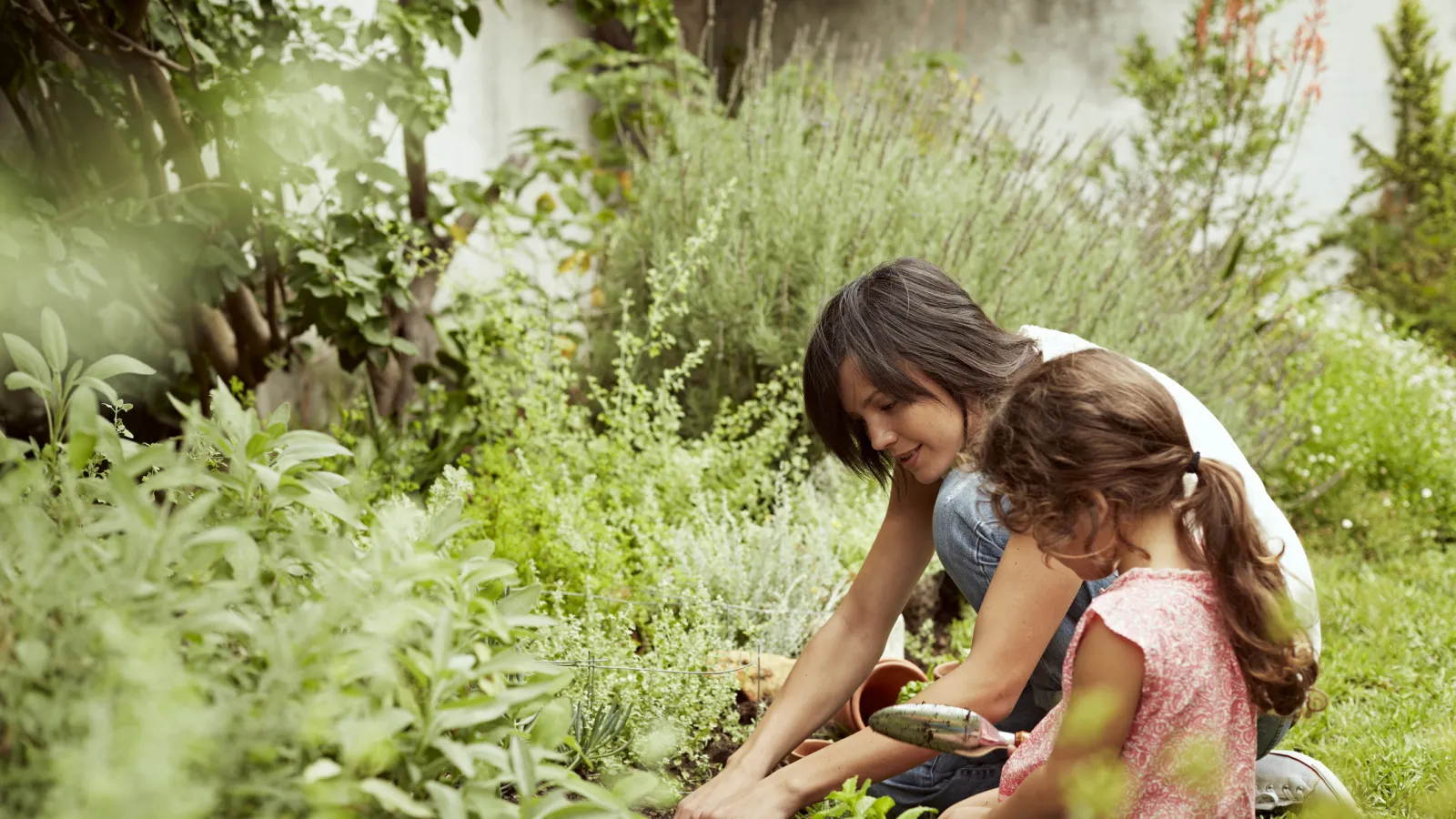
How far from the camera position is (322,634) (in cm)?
78

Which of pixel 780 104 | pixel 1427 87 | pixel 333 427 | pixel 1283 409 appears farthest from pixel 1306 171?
pixel 333 427

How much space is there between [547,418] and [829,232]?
1.06m

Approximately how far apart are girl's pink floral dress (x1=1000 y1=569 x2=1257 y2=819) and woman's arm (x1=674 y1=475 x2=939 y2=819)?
377 millimetres

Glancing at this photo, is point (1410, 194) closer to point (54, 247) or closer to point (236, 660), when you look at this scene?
point (54, 247)

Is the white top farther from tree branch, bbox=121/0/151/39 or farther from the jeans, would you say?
tree branch, bbox=121/0/151/39

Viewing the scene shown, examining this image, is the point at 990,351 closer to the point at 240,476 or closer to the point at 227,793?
the point at 240,476

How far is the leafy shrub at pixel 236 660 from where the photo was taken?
2.11 feet

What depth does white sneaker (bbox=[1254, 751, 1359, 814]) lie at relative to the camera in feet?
6.20

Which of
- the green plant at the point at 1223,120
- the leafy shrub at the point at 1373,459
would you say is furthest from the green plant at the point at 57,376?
the green plant at the point at 1223,120

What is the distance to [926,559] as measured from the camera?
198 centimetres

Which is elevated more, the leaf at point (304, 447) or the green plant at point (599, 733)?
the leaf at point (304, 447)

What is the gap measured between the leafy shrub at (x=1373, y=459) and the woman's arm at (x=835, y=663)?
245 cm

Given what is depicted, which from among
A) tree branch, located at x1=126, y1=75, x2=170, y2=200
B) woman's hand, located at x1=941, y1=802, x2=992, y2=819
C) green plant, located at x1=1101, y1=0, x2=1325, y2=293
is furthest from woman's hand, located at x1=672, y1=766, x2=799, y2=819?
green plant, located at x1=1101, y1=0, x2=1325, y2=293

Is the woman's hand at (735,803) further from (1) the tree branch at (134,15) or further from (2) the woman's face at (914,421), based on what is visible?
(1) the tree branch at (134,15)
